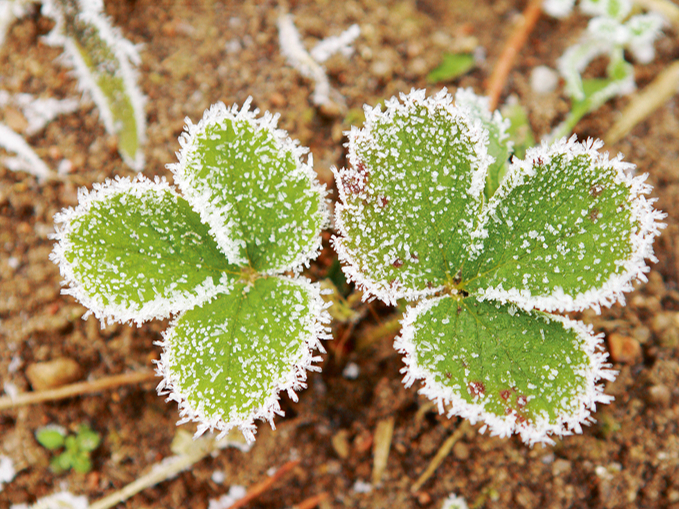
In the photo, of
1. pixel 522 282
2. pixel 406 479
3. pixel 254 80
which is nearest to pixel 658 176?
pixel 522 282

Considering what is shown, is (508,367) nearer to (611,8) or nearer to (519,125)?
(519,125)

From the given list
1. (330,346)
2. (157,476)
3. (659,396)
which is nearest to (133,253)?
(330,346)

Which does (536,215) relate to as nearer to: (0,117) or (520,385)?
(520,385)

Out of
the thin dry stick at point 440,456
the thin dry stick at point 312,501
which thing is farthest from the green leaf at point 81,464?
the thin dry stick at point 440,456

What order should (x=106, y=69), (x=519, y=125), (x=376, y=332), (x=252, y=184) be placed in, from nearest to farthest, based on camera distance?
(x=252, y=184)
(x=376, y=332)
(x=106, y=69)
(x=519, y=125)

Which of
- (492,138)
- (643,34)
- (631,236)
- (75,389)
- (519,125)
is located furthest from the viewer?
(643,34)
